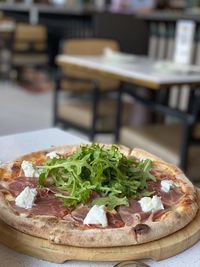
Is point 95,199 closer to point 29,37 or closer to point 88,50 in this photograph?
point 88,50

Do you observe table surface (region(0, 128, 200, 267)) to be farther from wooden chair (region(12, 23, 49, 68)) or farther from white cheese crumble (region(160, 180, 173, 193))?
wooden chair (region(12, 23, 49, 68))

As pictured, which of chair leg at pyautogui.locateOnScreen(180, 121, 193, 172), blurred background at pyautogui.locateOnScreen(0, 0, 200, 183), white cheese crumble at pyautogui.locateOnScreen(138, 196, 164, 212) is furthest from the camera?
blurred background at pyautogui.locateOnScreen(0, 0, 200, 183)

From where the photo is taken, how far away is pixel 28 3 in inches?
345

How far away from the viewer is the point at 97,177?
1.08m

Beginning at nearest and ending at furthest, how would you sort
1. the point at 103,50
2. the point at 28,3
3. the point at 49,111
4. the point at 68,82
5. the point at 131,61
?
1. the point at 131,61
2. the point at 68,82
3. the point at 103,50
4. the point at 49,111
5. the point at 28,3

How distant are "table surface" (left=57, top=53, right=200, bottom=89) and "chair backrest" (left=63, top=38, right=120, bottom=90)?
0.16 meters

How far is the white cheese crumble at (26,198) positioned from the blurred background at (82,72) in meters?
1.77

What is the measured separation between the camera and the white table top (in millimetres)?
2914

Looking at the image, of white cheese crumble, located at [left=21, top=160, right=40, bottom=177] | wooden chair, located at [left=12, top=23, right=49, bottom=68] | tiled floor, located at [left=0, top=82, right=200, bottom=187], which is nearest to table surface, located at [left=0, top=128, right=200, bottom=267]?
white cheese crumble, located at [left=21, top=160, right=40, bottom=177]

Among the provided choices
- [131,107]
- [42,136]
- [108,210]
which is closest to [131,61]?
[131,107]

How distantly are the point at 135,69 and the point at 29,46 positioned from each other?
157 inches

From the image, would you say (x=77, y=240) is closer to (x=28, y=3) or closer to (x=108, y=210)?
(x=108, y=210)

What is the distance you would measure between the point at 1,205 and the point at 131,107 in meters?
2.97

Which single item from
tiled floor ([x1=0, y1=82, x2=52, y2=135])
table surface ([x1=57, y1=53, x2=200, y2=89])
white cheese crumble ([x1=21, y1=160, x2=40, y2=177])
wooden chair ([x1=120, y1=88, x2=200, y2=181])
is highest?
white cheese crumble ([x1=21, y1=160, x2=40, y2=177])
